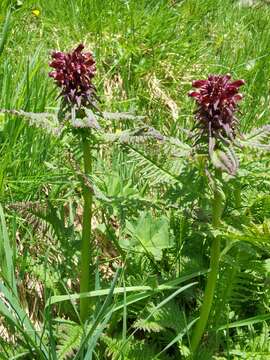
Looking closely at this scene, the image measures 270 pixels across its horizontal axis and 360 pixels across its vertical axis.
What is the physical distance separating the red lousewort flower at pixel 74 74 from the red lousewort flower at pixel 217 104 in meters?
0.28

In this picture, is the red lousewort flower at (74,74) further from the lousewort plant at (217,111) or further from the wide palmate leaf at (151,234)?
the wide palmate leaf at (151,234)

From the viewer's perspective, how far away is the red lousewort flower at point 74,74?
1.50 m

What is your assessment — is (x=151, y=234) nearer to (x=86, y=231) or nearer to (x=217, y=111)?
(x=86, y=231)

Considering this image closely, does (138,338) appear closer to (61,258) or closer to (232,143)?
(61,258)

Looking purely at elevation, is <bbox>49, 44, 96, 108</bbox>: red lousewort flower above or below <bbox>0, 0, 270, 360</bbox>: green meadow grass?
below

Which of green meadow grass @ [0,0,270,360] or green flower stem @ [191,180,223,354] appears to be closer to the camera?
green flower stem @ [191,180,223,354]

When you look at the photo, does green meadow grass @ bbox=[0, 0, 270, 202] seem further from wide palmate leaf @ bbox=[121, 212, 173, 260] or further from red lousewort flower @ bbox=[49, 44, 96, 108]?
red lousewort flower @ bbox=[49, 44, 96, 108]

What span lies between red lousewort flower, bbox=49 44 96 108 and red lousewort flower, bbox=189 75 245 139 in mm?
282

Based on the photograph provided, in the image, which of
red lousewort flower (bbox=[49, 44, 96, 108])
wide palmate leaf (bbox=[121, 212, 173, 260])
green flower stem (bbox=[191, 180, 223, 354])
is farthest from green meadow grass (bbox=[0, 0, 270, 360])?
green flower stem (bbox=[191, 180, 223, 354])

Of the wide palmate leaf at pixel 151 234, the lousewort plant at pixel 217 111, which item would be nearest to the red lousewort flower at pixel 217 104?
the lousewort plant at pixel 217 111

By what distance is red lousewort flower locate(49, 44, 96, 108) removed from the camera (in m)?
1.50

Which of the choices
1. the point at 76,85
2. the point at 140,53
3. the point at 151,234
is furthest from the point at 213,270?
the point at 140,53

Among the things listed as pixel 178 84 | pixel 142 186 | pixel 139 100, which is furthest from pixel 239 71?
pixel 142 186

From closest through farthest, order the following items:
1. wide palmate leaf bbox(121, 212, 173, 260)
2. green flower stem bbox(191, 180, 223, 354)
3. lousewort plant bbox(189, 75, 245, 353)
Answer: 1. lousewort plant bbox(189, 75, 245, 353)
2. green flower stem bbox(191, 180, 223, 354)
3. wide palmate leaf bbox(121, 212, 173, 260)
